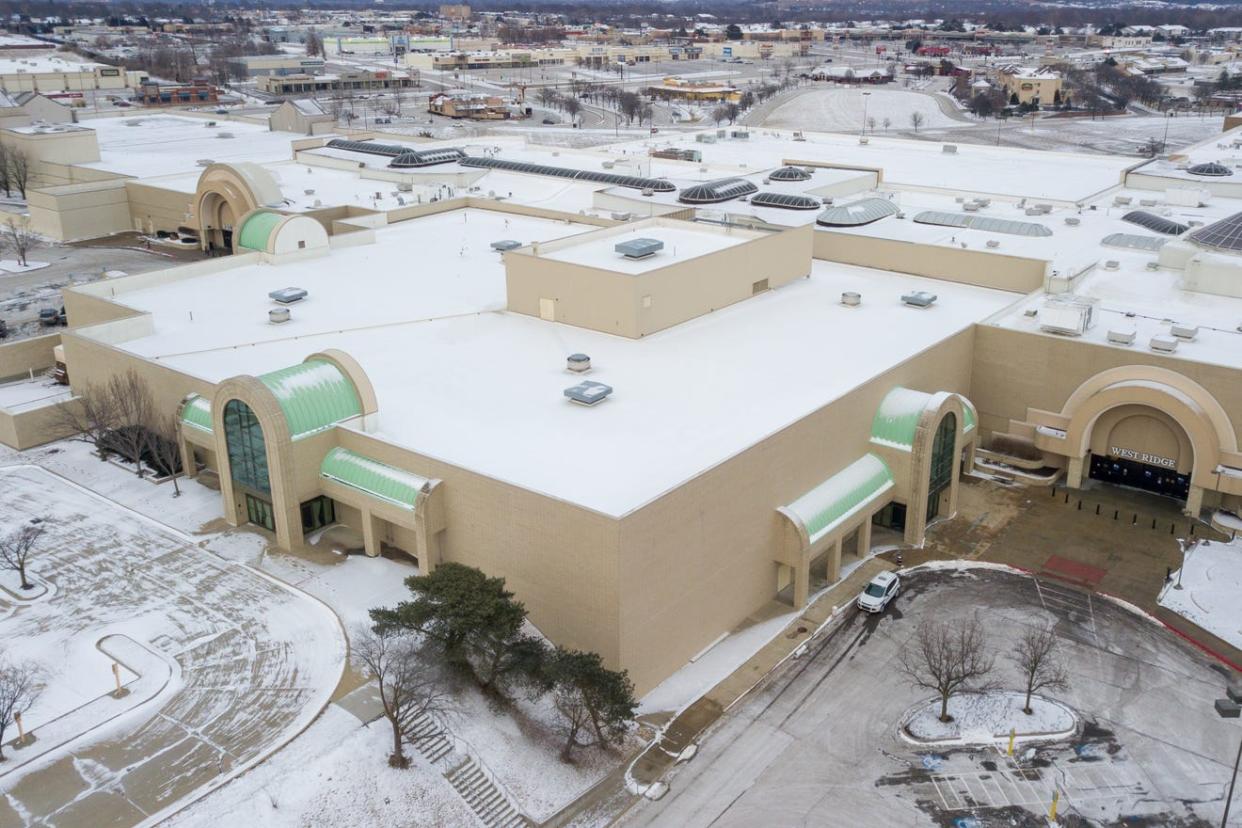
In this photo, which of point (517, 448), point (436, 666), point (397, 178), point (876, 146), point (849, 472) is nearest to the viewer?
point (436, 666)

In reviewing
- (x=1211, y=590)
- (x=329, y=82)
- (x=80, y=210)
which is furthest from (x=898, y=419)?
(x=329, y=82)

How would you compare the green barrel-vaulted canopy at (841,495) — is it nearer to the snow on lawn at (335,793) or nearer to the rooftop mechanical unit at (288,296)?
the snow on lawn at (335,793)

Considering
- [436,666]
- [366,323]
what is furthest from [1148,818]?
[366,323]

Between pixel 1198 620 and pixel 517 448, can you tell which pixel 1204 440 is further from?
pixel 517 448

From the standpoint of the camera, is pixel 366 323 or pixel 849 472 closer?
pixel 849 472

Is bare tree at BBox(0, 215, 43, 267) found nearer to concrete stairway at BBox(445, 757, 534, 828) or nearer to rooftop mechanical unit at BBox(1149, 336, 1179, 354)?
concrete stairway at BBox(445, 757, 534, 828)

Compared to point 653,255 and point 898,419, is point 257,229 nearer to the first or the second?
point 653,255

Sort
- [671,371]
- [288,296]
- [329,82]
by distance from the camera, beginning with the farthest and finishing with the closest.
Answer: [329,82], [288,296], [671,371]

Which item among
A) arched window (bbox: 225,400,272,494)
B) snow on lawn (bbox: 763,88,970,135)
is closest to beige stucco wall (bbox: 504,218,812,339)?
arched window (bbox: 225,400,272,494)
